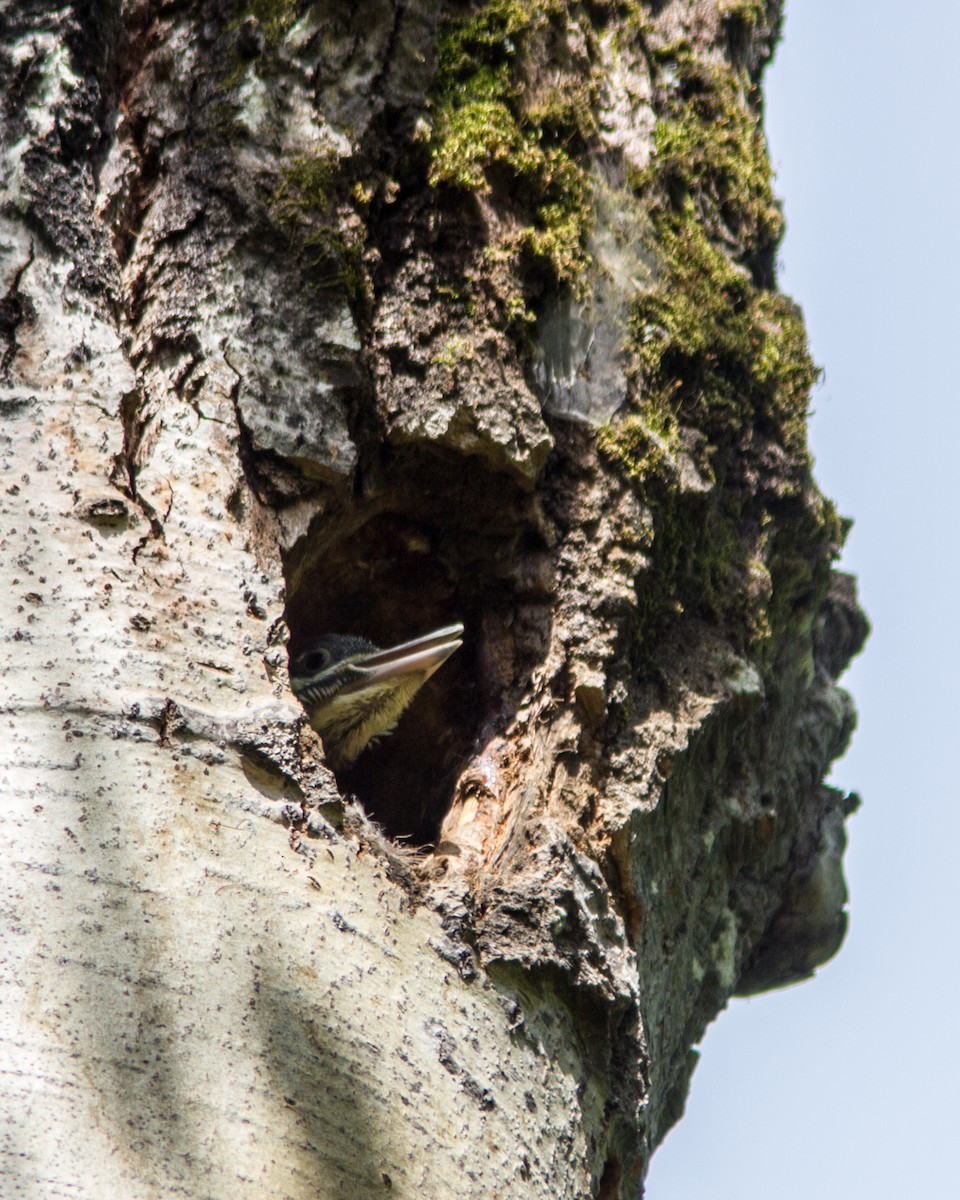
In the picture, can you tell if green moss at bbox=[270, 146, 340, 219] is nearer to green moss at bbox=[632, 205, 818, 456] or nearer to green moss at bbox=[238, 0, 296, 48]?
green moss at bbox=[238, 0, 296, 48]

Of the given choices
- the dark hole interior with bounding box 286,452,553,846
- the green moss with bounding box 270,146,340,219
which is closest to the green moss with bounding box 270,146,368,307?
the green moss with bounding box 270,146,340,219

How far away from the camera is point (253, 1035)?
2.01 meters

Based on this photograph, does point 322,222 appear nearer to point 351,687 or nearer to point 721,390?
point 721,390

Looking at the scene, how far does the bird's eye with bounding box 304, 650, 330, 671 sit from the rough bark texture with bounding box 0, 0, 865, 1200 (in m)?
0.20

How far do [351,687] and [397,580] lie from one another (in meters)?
0.59

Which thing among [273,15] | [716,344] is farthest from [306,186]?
[716,344]

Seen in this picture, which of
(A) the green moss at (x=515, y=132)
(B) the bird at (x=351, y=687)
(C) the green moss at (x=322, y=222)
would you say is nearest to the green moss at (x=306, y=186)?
(C) the green moss at (x=322, y=222)

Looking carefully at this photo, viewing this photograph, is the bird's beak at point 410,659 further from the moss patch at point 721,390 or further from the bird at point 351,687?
the moss patch at point 721,390

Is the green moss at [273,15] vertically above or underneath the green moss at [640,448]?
above

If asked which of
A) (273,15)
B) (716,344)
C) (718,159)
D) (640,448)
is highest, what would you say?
(718,159)

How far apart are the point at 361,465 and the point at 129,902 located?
1.66 metres

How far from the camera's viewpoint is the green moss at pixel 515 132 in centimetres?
354

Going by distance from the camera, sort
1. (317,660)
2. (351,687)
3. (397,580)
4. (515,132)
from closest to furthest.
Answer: (515,132), (397,580), (351,687), (317,660)

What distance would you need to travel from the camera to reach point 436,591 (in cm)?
415
